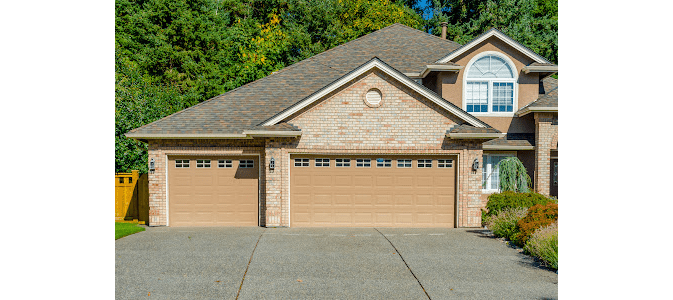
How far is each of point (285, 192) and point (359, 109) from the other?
3532 millimetres

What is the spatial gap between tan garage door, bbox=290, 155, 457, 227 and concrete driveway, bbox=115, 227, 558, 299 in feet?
4.58

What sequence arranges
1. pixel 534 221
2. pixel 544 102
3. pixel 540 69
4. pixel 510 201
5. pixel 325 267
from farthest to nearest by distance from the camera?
pixel 540 69 → pixel 544 102 → pixel 510 201 → pixel 534 221 → pixel 325 267

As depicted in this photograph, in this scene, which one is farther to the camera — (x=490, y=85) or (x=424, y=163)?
(x=490, y=85)

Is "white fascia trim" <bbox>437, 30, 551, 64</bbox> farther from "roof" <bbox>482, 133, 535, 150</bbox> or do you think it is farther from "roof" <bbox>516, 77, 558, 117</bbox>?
"roof" <bbox>482, 133, 535, 150</bbox>

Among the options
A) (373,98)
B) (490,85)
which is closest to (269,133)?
(373,98)

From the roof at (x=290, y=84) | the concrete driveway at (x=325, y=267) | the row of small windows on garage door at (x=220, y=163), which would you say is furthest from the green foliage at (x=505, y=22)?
the concrete driveway at (x=325, y=267)

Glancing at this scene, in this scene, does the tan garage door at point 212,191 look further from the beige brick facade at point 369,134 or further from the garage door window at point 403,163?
the garage door window at point 403,163

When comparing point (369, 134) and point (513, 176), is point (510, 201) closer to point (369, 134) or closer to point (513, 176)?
point (513, 176)

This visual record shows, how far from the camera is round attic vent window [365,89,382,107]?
1398cm

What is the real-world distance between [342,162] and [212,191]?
14.5 ft

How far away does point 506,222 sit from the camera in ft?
40.6

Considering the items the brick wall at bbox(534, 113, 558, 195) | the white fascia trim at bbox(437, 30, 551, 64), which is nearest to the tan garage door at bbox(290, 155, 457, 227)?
the brick wall at bbox(534, 113, 558, 195)

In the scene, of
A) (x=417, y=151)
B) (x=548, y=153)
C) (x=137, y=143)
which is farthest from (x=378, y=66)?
(x=137, y=143)

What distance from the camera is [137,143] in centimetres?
1975
